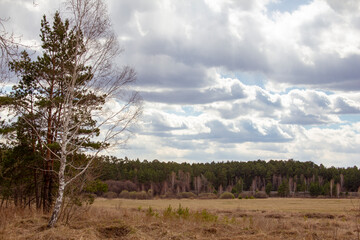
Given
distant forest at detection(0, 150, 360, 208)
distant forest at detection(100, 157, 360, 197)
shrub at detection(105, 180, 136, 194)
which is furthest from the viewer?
distant forest at detection(100, 157, 360, 197)

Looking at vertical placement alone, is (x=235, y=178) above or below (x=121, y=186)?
above

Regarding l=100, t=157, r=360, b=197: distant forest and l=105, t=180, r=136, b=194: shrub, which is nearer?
l=105, t=180, r=136, b=194: shrub

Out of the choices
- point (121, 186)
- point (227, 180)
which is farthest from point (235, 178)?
point (121, 186)

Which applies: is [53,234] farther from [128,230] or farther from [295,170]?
[295,170]

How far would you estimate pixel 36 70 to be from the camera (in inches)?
750

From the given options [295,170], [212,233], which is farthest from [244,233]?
[295,170]

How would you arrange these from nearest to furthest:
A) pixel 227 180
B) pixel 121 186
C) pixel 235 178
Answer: pixel 121 186 → pixel 227 180 → pixel 235 178

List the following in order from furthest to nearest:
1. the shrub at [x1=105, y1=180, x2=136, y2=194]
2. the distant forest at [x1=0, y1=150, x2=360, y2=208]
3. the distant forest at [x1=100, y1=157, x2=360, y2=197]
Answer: the distant forest at [x1=100, y1=157, x2=360, y2=197] → the distant forest at [x1=0, y1=150, x2=360, y2=208] → the shrub at [x1=105, y1=180, x2=136, y2=194]

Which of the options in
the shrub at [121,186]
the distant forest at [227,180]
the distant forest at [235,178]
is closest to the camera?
the shrub at [121,186]

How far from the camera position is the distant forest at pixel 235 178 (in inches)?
3989

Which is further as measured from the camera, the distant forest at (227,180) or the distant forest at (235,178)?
the distant forest at (235,178)

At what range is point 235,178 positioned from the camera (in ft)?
413

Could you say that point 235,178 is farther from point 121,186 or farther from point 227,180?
point 121,186

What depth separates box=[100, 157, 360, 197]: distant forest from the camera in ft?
332
